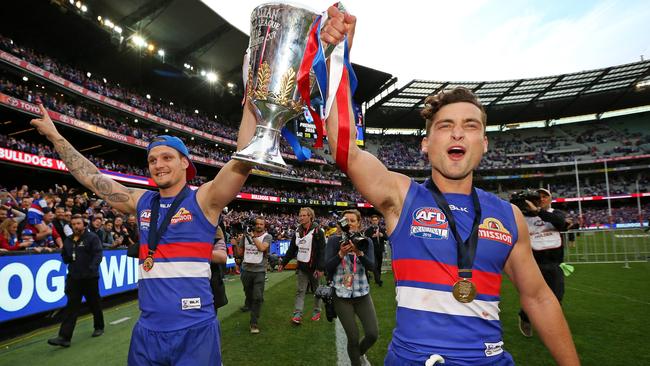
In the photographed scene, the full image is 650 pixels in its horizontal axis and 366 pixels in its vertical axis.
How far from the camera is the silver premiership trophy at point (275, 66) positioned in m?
1.73

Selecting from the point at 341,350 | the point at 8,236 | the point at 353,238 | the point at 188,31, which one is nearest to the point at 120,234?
the point at 8,236

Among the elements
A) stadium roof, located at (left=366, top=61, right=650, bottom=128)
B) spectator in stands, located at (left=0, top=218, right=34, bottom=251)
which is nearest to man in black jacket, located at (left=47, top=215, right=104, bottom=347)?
spectator in stands, located at (left=0, top=218, right=34, bottom=251)

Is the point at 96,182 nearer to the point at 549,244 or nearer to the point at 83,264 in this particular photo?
the point at 83,264

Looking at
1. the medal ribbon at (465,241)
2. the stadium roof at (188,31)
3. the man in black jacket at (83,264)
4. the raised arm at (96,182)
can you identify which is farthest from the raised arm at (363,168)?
the stadium roof at (188,31)

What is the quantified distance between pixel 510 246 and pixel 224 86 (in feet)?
138

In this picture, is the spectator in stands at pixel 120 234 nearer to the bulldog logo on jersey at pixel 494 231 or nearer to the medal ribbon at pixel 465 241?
the medal ribbon at pixel 465 241

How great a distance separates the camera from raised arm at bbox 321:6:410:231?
1601 millimetres

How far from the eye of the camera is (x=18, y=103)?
20953 millimetres

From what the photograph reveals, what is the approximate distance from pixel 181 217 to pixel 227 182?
465 mm

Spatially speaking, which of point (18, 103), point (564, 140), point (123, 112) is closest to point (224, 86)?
point (123, 112)

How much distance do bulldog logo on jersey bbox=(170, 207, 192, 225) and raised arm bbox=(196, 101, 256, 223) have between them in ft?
0.34

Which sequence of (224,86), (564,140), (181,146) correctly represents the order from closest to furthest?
1. (181,146)
2. (224,86)
3. (564,140)

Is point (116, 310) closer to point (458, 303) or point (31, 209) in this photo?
point (31, 209)

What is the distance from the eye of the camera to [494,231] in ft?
5.69
